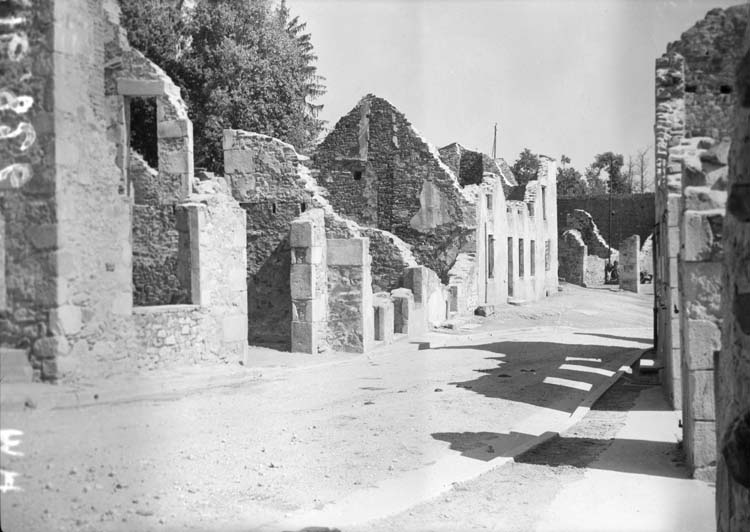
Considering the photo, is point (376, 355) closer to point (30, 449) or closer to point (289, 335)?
point (289, 335)

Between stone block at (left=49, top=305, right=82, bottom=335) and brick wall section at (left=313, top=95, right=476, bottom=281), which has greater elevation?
brick wall section at (left=313, top=95, right=476, bottom=281)

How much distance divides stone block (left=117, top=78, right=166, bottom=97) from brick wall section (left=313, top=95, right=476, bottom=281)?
1991cm

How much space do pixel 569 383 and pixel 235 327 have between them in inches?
209

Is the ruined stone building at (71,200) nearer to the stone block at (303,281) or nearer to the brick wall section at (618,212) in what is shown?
the stone block at (303,281)

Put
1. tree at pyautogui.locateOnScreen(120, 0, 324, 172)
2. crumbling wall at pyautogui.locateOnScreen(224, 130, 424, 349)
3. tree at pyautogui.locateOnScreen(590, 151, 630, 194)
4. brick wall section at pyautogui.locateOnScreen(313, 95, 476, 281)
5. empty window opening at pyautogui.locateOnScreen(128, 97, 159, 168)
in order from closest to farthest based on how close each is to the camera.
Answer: tree at pyautogui.locateOnScreen(120, 0, 324, 172) < empty window opening at pyautogui.locateOnScreen(128, 97, 159, 168) < crumbling wall at pyautogui.locateOnScreen(224, 130, 424, 349) < brick wall section at pyautogui.locateOnScreen(313, 95, 476, 281) < tree at pyautogui.locateOnScreen(590, 151, 630, 194)

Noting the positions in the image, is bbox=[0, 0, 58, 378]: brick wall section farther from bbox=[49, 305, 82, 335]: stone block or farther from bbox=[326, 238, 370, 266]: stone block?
bbox=[326, 238, 370, 266]: stone block

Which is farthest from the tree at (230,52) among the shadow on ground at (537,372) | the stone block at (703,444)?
the shadow on ground at (537,372)

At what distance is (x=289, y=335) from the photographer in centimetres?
1538

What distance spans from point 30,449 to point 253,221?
39.8 feet

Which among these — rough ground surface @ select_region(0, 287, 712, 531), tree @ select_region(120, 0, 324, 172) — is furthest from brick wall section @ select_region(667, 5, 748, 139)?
tree @ select_region(120, 0, 324, 172)

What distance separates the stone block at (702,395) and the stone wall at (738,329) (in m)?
2.75

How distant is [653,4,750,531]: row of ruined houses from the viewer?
155 inches

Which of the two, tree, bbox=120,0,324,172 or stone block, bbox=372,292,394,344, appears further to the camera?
stone block, bbox=372,292,394,344

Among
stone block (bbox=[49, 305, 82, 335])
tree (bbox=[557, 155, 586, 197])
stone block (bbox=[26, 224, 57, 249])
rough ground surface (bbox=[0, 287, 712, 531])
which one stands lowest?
rough ground surface (bbox=[0, 287, 712, 531])
